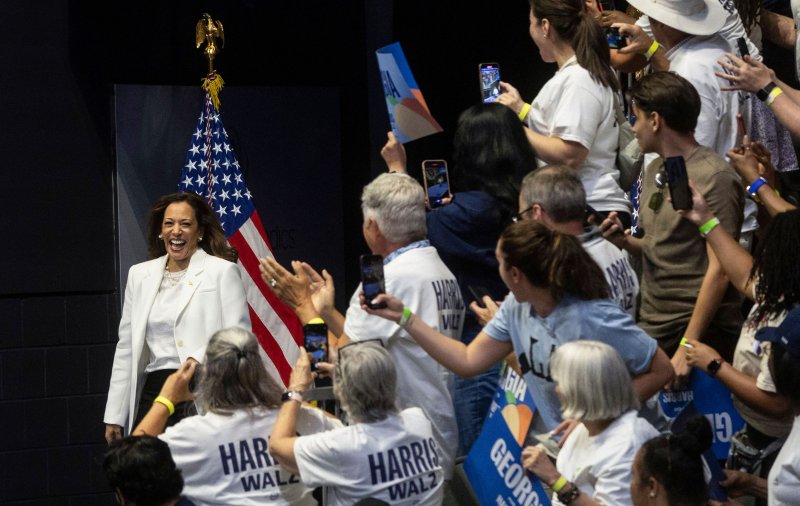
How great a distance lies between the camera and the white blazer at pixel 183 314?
5320 mm

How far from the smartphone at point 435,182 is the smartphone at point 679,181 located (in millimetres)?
986

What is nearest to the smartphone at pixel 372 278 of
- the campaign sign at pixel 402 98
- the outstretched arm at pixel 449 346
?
the outstretched arm at pixel 449 346

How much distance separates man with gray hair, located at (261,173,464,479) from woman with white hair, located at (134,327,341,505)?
1.10 feet

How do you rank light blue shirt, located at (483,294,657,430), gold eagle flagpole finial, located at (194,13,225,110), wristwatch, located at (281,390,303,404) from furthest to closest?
gold eagle flagpole finial, located at (194,13,225,110) → wristwatch, located at (281,390,303,404) → light blue shirt, located at (483,294,657,430)

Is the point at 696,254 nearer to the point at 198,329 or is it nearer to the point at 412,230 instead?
the point at 412,230

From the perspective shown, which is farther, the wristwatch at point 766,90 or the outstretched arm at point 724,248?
the wristwatch at point 766,90

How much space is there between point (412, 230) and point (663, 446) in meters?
1.37

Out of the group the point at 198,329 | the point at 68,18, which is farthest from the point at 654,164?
the point at 68,18

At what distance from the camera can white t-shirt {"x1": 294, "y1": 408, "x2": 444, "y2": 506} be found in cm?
374

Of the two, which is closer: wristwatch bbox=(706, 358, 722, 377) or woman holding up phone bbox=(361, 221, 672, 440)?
woman holding up phone bbox=(361, 221, 672, 440)

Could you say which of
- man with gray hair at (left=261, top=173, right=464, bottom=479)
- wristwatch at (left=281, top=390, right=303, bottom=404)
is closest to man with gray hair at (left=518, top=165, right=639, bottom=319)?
man with gray hair at (left=261, top=173, right=464, bottom=479)

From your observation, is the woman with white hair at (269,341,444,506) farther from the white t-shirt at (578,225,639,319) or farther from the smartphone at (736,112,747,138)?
the smartphone at (736,112,747,138)

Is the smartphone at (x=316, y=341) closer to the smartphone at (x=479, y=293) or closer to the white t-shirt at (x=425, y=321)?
the white t-shirt at (x=425, y=321)

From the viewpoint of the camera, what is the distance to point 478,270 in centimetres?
457
